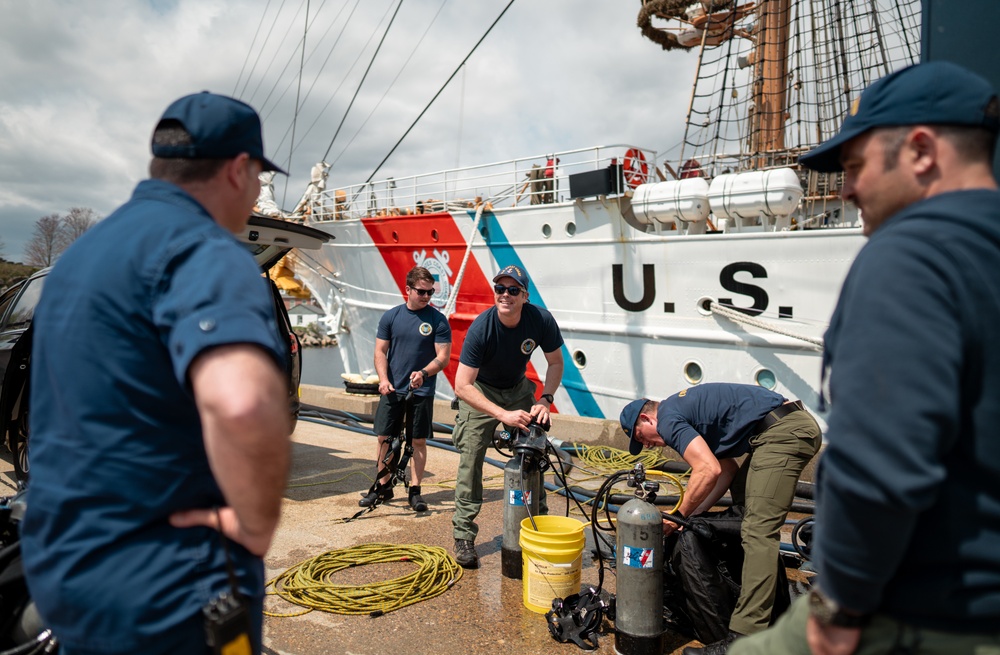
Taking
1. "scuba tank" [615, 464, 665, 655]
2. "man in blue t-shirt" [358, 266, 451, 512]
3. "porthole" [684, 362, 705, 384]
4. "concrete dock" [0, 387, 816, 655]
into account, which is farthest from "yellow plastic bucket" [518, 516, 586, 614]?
"porthole" [684, 362, 705, 384]

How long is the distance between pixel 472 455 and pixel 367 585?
3.52ft

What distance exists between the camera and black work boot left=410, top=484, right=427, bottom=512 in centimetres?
548

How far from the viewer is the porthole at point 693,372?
840 centimetres

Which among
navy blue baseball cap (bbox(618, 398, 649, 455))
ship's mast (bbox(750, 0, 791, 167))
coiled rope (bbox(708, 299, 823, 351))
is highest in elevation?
ship's mast (bbox(750, 0, 791, 167))

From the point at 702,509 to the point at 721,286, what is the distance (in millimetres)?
4870

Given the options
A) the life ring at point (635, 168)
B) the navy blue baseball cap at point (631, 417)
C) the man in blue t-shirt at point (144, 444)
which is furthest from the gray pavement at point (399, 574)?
the life ring at point (635, 168)

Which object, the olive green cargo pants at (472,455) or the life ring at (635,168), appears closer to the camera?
the olive green cargo pants at (472,455)

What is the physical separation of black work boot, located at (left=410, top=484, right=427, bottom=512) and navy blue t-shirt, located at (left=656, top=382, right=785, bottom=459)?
8.34 ft

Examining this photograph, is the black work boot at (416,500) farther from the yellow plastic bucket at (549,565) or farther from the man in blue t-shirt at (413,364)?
the yellow plastic bucket at (549,565)

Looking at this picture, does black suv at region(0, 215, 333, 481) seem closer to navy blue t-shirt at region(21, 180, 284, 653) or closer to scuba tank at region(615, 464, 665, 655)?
scuba tank at region(615, 464, 665, 655)

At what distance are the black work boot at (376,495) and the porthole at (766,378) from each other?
4649 millimetres

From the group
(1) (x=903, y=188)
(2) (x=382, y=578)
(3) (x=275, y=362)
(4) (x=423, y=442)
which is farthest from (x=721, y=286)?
(3) (x=275, y=362)

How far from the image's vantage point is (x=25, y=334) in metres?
4.61

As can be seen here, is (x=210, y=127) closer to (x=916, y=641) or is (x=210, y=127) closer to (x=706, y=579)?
(x=916, y=641)
